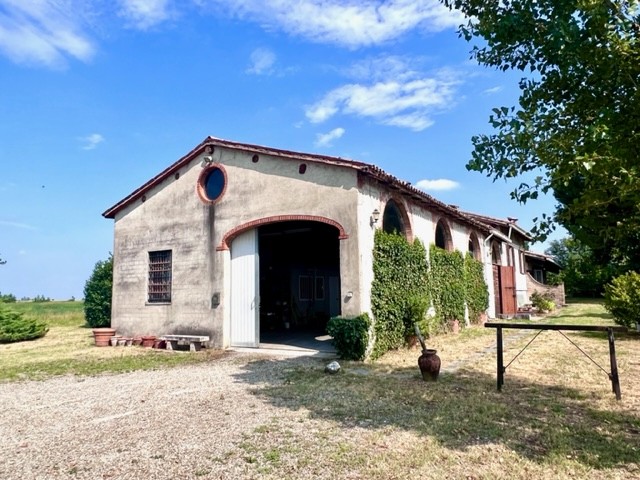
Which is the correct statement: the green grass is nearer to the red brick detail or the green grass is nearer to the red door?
the red brick detail

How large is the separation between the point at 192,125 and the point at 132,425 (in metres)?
10.4

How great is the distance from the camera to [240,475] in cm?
393

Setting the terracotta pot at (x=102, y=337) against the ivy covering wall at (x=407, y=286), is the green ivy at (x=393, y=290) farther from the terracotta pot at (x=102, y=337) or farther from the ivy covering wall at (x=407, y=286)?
the terracotta pot at (x=102, y=337)

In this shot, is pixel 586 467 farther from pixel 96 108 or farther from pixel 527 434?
pixel 96 108

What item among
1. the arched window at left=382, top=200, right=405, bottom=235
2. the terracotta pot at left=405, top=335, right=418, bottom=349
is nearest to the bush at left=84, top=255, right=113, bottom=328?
the arched window at left=382, top=200, right=405, bottom=235

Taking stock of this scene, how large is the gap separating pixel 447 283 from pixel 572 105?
972 cm

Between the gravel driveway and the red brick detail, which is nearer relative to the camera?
the gravel driveway

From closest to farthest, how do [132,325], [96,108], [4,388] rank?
[4,388], [96,108], [132,325]

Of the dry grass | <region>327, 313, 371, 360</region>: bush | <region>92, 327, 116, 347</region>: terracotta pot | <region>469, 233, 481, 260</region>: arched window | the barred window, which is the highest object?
<region>469, 233, 481, 260</region>: arched window

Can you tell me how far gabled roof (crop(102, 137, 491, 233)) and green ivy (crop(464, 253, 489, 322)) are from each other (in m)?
2.02

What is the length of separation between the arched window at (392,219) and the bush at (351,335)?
3285mm

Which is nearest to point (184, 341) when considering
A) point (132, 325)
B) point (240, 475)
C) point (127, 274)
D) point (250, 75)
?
point (132, 325)

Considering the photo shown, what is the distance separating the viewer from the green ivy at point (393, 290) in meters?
10.1

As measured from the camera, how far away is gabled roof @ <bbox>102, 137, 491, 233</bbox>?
9891mm
